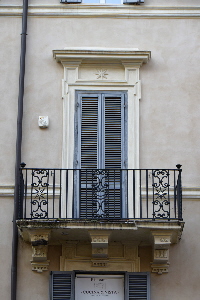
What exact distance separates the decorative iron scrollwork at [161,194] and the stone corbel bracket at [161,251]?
1.07ft

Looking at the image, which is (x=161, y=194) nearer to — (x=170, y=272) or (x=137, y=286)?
(x=170, y=272)

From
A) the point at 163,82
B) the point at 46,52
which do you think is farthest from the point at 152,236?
the point at 46,52

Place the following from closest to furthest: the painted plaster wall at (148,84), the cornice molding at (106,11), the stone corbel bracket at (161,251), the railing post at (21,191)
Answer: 1. the stone corbel bracket at (161,251)
2. the railing post at (21,191)
3. the painted plaster wall at (148,84)
4. the cornice molding at (106,11)

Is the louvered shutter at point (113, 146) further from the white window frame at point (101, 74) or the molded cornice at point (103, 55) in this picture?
the molded cornice at point (103, 55)

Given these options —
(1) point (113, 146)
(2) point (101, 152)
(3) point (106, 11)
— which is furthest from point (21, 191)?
(3) point (106, 11)

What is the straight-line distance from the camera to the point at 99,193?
1470cm

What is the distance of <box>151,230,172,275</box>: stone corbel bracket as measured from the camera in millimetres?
13789

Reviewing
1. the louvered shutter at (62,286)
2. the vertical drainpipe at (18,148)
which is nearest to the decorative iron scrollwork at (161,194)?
the louvered shutter at (62,286)

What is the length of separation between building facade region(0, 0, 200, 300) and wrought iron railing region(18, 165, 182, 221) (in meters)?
0.02

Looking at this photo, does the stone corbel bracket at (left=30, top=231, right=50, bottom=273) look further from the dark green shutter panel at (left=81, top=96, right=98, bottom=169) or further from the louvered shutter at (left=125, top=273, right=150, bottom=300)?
the dark green shutter panel at (left=81, top=96, right=98, bottom=169)

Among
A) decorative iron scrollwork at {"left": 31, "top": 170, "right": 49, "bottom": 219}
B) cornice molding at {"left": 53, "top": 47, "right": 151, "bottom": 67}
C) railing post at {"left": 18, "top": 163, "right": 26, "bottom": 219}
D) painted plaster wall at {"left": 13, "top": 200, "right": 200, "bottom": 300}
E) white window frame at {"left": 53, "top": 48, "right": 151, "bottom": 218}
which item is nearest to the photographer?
railing post at {"left": 18, "top": 163, "right": 26, "bottom": 219}

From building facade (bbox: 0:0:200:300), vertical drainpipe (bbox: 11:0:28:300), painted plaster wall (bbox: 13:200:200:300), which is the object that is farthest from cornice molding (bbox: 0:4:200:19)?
painted plaster wall (bbox: 13:200:200:300)

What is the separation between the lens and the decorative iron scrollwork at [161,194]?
14.1 metres

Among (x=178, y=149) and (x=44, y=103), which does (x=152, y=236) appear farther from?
(x=44, y=103)
